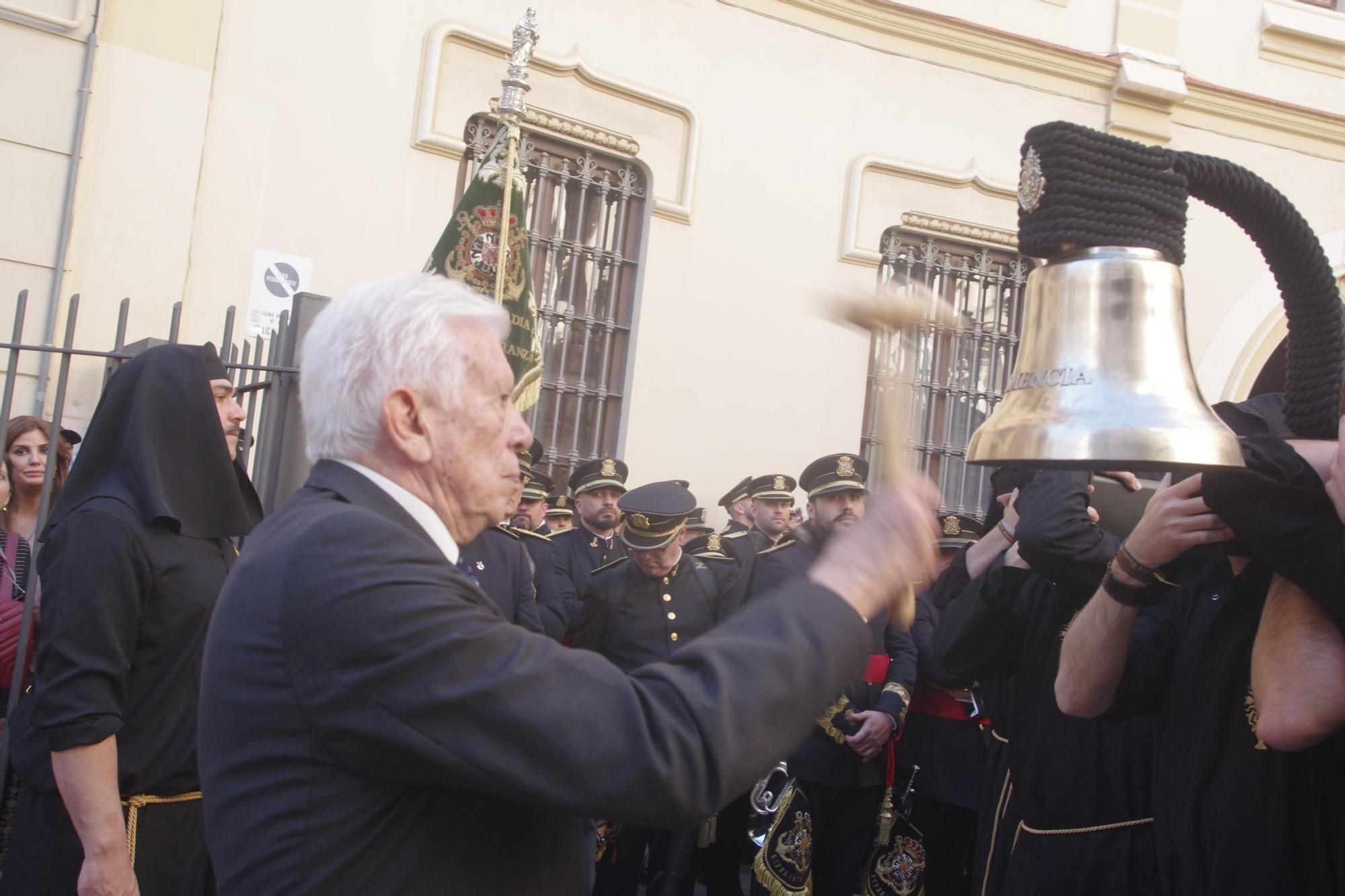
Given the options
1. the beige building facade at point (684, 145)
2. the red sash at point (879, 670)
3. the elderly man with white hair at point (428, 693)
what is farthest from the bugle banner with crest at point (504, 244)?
the elderly man with white hair at point (428, 693)

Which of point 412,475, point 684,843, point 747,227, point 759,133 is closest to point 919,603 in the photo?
point 684,843

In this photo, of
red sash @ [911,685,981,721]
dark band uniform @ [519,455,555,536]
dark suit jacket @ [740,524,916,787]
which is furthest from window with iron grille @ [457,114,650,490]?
red sash @ [911,685,981,721]

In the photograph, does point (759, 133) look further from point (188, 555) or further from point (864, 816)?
point (188, 555)

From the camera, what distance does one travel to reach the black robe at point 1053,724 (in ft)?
9.90

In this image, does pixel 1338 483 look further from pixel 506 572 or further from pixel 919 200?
pixel 919 200

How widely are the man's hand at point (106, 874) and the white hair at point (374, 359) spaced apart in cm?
158

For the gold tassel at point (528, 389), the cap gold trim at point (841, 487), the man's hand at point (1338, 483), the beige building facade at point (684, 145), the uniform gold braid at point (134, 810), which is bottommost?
the uniform gold braid at point (134, 810)

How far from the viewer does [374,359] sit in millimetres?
1668

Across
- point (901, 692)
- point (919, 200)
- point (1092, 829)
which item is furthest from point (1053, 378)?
point (919, 200)

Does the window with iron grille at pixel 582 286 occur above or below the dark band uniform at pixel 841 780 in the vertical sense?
above

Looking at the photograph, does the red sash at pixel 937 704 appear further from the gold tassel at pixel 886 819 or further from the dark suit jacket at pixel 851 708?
the gold tassel at pixel 886 819

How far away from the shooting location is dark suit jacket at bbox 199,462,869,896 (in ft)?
4.59

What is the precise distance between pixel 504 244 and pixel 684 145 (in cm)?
319

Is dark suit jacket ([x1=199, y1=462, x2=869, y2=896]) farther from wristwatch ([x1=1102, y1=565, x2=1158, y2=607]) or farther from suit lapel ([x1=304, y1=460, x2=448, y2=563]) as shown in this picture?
wristwatch ([x1=1102, y1=565, x2=1158, y2=607])
